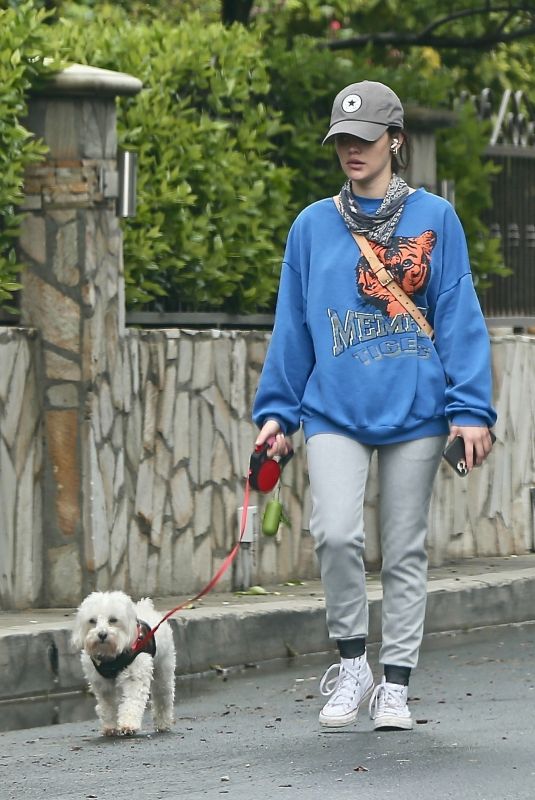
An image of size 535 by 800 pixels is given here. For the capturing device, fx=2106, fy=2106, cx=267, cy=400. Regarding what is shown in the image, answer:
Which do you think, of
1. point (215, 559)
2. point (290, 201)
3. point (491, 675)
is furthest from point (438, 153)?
point (491, 675)

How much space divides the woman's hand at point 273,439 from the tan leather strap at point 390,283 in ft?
1.83

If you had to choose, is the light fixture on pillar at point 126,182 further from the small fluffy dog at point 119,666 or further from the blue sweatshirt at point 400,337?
the blue sweatshirt at point 400,337

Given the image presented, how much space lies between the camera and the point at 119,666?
23.3 feet

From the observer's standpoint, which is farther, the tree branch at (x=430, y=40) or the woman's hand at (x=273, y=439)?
the tree branch at (x=430, y=40)

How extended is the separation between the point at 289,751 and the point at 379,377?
117cm

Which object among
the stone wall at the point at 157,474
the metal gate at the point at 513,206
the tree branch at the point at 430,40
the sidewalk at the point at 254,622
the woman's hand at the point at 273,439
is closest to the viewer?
the woman's hand at the point at 273,439

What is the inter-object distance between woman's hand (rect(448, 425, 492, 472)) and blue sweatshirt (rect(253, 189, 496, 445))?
3 centimetres

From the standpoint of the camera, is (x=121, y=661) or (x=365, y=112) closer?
(x=365, y=112)

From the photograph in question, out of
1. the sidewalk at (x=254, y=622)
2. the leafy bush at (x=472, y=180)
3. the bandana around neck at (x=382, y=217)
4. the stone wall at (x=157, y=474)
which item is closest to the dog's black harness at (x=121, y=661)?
the sidewalk at (x=254, y=622)

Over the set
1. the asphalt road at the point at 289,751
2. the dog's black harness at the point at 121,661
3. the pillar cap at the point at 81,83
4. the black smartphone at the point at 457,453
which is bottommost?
the asphalt road at the point at 289,751

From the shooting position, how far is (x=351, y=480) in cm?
646

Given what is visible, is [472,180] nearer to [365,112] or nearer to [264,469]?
[365,112]

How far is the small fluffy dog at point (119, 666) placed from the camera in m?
7.04

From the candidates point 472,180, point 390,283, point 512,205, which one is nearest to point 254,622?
point 390,283
